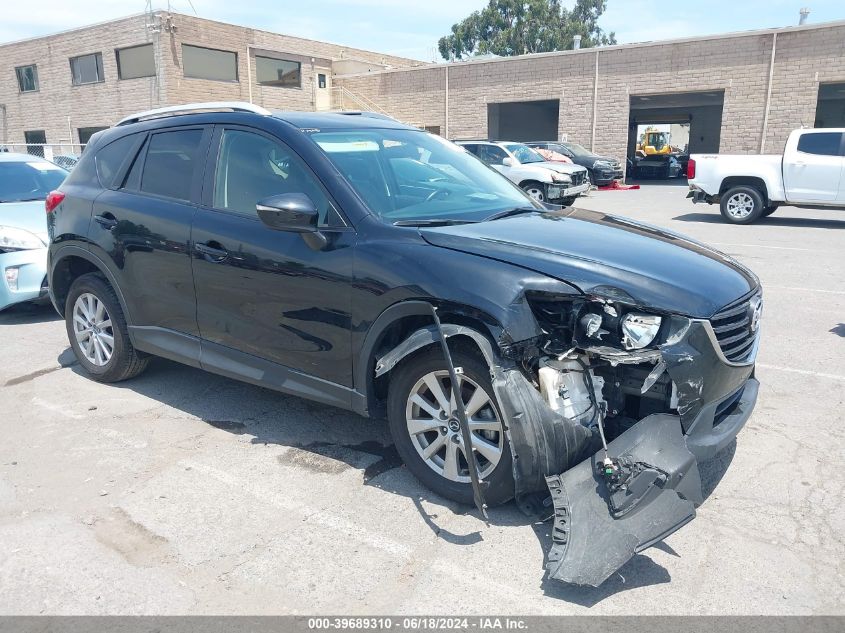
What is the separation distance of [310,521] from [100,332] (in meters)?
2.80

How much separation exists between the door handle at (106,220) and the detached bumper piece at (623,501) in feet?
11.8

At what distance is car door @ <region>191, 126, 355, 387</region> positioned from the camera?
12.2ft

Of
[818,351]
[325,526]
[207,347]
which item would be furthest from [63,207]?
[818,351]

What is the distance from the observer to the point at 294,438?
431cm

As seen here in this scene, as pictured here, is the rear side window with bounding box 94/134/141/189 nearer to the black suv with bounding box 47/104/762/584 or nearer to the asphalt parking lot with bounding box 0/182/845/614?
the black suv with bounding box 47/104/762/584

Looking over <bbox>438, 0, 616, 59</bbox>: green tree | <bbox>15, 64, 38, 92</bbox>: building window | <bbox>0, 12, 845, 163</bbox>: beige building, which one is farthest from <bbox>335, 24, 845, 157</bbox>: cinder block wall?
<bbox>438, 0, 616, 59</bbox>: green tree

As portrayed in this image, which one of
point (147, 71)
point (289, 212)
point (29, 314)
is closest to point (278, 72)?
point (147, 71)

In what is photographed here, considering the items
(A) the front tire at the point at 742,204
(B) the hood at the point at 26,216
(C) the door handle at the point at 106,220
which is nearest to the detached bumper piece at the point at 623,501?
(C) the door handle at the point at 106,220

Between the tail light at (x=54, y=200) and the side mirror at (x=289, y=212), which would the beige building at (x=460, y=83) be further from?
the side mirror at (x=289, y=212)

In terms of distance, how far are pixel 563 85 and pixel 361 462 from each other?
1064 inches

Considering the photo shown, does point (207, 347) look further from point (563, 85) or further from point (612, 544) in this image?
point (563, 85)

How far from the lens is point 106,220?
16.2ft

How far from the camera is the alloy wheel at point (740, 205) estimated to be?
14617mm

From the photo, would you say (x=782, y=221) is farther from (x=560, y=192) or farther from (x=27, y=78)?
(x=27, y=78)
